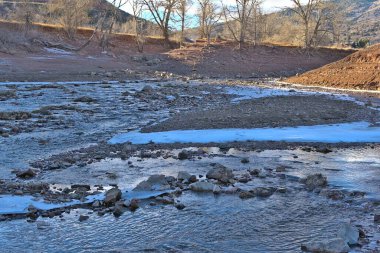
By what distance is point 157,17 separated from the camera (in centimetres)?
5722

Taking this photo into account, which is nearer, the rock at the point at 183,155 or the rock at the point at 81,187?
the rock at the point at 81,187

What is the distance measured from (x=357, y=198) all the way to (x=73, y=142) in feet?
21.3

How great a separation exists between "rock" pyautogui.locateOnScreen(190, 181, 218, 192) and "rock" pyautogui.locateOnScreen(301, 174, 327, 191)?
4.84ft

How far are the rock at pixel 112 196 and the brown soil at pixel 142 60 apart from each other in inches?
798

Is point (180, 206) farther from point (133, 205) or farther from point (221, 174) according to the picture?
point (221, 174)

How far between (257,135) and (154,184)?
196 inches

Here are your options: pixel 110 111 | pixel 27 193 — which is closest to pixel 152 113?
pixel 110 111

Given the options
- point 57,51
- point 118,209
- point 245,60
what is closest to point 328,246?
point 118,209

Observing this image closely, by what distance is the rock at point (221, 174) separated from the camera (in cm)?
777

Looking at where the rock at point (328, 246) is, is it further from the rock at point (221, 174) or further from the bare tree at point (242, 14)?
the bare tree at point (242, 14)

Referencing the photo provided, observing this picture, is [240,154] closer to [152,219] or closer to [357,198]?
[357,198]

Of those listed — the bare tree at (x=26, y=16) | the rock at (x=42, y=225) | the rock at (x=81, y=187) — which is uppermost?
the bare tree at (x=26, y=16)

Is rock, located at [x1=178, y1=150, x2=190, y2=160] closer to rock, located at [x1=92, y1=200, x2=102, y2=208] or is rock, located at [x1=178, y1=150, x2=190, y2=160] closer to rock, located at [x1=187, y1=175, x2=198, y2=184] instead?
rock, located at [x1=187, y1=175, x2=198, y2=184]

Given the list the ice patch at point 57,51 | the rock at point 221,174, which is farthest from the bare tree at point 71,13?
the rock at point 221,174
